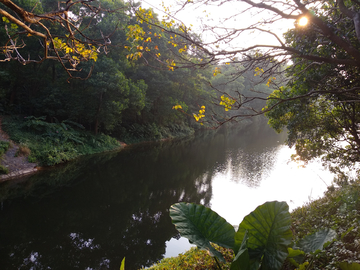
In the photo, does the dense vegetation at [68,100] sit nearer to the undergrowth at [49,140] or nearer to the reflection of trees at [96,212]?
the undergrowth at [49,140]

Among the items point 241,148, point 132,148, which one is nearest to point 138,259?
point 132,148

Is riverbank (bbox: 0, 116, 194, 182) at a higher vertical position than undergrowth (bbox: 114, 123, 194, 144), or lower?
lower

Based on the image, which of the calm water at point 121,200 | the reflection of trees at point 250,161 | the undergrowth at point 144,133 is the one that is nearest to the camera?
the calm water at point 121,200

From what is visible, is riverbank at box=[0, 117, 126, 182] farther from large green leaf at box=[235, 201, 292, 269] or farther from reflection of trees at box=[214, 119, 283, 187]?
large green leaf at box=[235, 201, 292, 269]

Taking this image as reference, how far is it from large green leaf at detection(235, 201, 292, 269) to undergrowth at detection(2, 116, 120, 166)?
10800 mm

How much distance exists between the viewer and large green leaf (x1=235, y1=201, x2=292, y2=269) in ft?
8.48

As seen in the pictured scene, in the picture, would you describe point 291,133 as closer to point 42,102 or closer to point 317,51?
point 317,51

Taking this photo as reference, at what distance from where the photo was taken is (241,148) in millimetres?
20141

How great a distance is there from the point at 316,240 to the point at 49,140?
43.0 feet

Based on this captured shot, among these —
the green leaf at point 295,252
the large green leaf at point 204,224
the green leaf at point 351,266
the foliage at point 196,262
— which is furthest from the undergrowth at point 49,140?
the green leaf at point 351,266

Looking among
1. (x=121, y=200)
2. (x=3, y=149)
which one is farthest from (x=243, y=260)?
(x=3, y=149)

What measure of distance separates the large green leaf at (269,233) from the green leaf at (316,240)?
56 cm

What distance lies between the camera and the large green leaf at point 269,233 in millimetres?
2584

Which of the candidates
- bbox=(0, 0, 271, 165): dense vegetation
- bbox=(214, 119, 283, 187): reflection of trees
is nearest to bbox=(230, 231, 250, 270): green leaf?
bbox=(214, 119, 283, 187): reflection of trees
